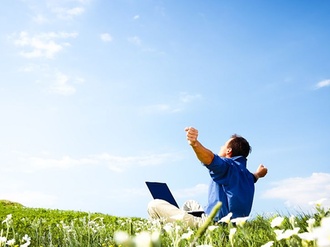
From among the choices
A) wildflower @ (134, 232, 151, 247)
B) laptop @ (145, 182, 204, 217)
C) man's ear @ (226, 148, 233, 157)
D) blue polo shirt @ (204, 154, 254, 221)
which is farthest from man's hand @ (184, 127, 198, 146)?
wildflower @ (134, 232, 151, 247)

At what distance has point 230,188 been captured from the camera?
21.9ft

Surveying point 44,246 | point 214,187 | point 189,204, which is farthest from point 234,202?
point 44,246

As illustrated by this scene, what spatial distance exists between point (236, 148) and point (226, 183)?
3.17 feet

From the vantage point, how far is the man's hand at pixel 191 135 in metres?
5.68

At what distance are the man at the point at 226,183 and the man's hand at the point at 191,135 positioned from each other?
1 cm

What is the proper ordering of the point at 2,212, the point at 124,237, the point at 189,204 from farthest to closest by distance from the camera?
the point at 2,212 → the point at 189,204 → the point at 124,237

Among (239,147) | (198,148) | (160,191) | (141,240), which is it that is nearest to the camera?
(141,240)

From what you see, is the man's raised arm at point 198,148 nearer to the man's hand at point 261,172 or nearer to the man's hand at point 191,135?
the man's hand at point 191,135

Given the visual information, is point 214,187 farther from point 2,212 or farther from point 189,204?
point 2,212

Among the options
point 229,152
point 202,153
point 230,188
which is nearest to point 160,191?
point 229,152

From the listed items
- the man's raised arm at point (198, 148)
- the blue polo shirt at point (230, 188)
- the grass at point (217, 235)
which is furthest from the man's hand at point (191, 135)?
the grass at point (217, 235)

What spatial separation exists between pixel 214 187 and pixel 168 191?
2.03 metres

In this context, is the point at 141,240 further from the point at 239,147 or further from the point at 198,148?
the point at 239,147

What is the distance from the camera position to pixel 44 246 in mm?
5016
